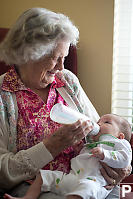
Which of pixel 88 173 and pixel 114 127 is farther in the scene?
pixel 114 127

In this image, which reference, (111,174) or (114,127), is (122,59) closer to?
(114,127)

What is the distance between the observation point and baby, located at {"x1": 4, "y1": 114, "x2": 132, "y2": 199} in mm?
1501

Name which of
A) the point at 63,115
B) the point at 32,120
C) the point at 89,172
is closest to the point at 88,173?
the point at 89,172

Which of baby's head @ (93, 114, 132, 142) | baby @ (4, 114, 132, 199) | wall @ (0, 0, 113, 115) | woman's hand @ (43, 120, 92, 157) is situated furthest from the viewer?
wall @ (0, 0, 113, 115)

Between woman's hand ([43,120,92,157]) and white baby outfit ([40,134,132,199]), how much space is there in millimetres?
85

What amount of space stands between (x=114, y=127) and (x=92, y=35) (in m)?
1.06

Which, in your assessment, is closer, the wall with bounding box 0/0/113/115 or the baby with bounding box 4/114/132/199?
the baby with bounding box 4/114/132/199

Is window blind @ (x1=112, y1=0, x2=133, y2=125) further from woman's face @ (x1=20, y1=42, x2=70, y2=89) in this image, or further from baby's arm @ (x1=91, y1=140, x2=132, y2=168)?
Result: baby's arm @ (x1=91, y1=140, x2=132, y2=168)

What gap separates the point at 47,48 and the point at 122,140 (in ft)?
2.00

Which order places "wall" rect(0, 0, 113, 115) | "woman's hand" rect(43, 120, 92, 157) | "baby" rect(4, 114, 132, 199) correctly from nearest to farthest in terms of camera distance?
"baby" rect(4, 114, 132, 199) → "woman's hand" rect(43, 120, 92, 157) → "wall" rect(0, 0, 113, 115)

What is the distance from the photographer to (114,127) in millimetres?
1759

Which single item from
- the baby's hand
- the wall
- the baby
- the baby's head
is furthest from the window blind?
the baby's hand

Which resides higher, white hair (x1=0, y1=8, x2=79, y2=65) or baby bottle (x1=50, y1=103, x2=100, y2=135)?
white hair (x1=0, y1=8, x2=79, y2=65)

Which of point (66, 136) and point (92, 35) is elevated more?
point (92, 35)
